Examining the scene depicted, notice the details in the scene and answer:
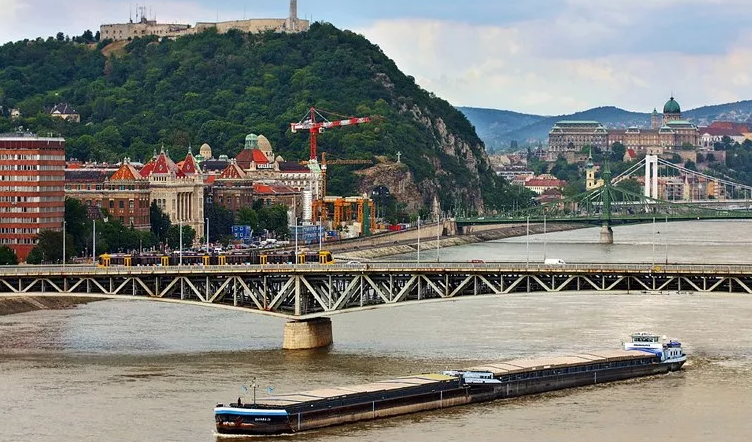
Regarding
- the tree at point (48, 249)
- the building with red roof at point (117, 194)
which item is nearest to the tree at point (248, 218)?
the building with red roof at point (117, 194)

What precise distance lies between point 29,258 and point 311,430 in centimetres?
6353

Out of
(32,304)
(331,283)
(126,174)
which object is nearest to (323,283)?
(331,283)

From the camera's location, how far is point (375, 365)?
283ft

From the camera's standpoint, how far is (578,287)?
9050 centimetres

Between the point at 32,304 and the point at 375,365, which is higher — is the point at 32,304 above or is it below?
above

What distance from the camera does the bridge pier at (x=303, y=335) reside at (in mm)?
91250

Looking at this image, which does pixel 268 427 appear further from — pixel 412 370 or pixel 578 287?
pixel 578 287

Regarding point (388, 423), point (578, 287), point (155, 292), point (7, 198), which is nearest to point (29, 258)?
point (7, 198)

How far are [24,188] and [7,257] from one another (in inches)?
301

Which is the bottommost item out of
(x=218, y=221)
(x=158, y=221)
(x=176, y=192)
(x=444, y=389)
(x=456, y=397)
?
(x=456, y=397)

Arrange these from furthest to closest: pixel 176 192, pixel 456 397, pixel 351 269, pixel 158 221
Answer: pixel 176 192
pixel 158 221
pixel 351 269
pixel 456 397

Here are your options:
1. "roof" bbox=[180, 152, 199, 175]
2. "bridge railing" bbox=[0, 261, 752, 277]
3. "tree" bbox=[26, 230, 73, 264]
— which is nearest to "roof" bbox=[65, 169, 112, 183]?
"roof" bbox=[180, 152, 199, 175]

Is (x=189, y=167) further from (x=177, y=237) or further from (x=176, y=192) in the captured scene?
(x=177, y=237)

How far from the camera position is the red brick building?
5256 inches
